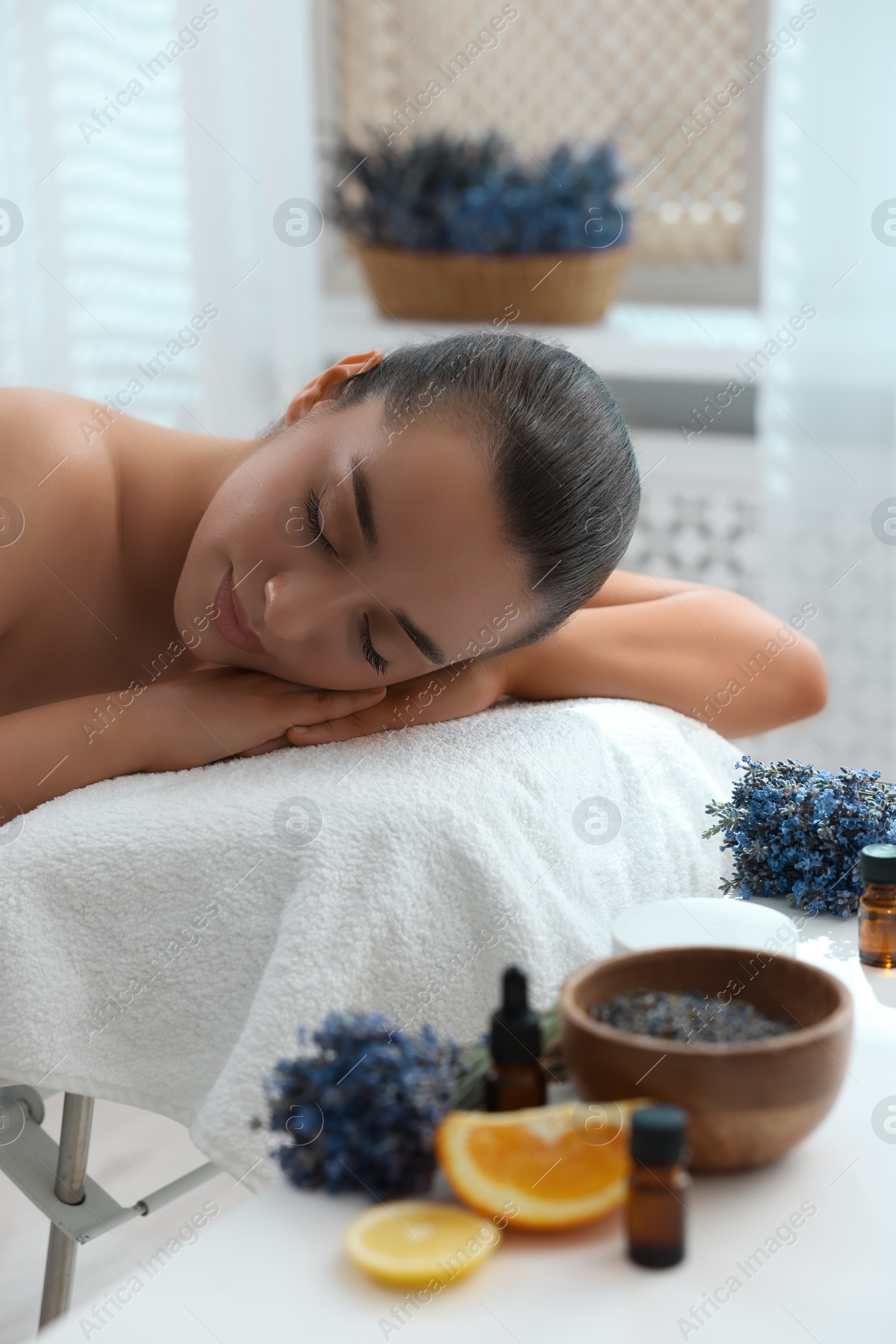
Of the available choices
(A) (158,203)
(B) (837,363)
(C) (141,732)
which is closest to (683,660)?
(C) (141,732)

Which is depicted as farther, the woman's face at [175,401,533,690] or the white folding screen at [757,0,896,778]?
the white folding screen at [757,0,896,778]

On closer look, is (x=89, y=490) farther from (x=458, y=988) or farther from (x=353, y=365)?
(x=458, y=988)

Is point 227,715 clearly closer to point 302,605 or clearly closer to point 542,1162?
point 302,605


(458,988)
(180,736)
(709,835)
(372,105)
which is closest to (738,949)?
(458,988)

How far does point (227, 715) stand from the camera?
0.99 metres

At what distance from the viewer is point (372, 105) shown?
2.83 metres

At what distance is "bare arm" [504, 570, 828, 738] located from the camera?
44.0 inches

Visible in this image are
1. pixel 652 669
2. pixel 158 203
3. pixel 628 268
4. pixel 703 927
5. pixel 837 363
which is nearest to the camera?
pixel 703 927

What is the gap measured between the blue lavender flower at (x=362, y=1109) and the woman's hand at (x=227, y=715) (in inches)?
16.1

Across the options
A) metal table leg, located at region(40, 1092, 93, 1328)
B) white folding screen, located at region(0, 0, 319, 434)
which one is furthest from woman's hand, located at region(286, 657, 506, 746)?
white folding screen, located at region(0, 0, 319, 434)

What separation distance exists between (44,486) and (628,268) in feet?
6.61

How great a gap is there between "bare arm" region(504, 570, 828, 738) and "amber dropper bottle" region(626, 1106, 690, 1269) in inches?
23.5

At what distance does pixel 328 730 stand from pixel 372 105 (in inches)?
88.0

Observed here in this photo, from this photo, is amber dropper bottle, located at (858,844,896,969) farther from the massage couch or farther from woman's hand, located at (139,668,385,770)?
woman's hand, located at (139,668,385,770)
